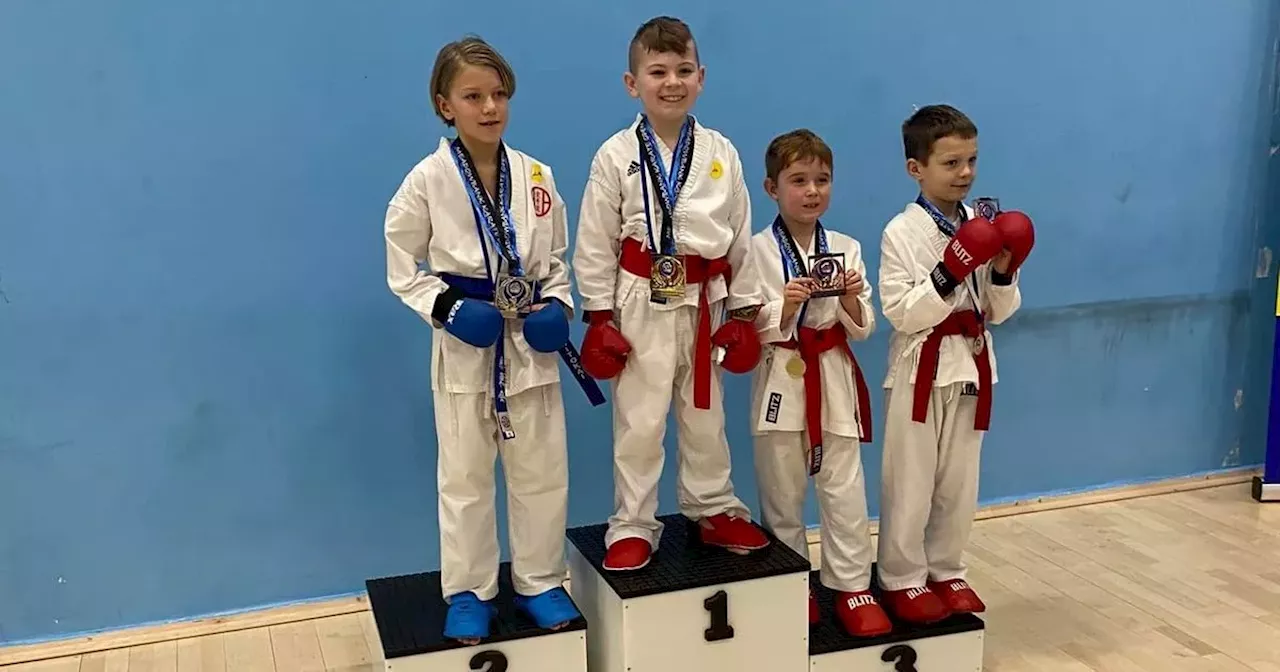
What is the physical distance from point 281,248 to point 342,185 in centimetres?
25

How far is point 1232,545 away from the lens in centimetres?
366

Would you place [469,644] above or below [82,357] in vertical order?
below

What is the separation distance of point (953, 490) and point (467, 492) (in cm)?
121

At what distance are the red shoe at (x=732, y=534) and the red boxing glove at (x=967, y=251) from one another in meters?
0.75

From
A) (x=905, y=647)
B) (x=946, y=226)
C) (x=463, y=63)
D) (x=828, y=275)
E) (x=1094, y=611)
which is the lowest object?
(x=1094, y=611)

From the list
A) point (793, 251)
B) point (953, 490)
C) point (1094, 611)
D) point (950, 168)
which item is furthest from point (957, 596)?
point (950, 168)

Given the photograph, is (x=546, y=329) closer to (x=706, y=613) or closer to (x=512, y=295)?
(x=512, y=295)

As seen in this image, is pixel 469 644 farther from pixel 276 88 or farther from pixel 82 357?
pixel 276 88

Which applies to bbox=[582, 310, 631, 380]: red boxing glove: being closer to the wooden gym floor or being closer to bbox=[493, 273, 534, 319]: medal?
bbox=[493, 273, 534, 319]: medal

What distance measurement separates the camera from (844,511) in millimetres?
2711

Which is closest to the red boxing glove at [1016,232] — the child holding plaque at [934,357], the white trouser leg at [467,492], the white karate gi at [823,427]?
the child holding plaque at [934,357]

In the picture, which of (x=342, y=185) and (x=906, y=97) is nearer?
(x=342, y=185)

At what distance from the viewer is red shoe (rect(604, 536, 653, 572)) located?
103 inches

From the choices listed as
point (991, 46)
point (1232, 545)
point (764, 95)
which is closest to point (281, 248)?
point (764, 95)
